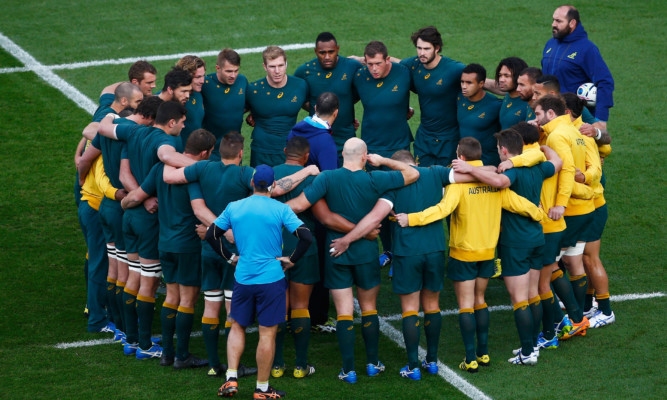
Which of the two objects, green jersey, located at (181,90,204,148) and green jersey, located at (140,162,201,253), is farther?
green jersey, located at (181,90,204,148)

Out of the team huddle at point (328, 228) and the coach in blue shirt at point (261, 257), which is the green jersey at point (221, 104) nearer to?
the team huddle at point (328, 228)

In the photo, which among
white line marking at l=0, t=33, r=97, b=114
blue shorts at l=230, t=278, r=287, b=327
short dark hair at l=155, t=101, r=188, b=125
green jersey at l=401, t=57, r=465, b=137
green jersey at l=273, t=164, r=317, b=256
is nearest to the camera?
blue shorts at l=230, t=278, r=287, b=327

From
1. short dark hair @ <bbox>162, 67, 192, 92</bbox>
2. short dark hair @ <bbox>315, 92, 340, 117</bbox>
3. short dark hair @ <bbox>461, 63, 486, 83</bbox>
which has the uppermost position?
short dark hair @ <bbox>162, 67, 192, 92</bbox>

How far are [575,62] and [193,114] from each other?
15.3ft

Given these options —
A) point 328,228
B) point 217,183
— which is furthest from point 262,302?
point 217,183

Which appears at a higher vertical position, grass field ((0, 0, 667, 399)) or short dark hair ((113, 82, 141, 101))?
short dark hair ((113, 82, 141, 101))

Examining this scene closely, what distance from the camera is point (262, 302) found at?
26.9ft

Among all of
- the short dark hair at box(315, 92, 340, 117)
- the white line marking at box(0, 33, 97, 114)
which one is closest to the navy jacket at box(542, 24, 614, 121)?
the short dark hair at box(315, 92, 340, 117)

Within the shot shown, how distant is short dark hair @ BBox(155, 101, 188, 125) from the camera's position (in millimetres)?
9234

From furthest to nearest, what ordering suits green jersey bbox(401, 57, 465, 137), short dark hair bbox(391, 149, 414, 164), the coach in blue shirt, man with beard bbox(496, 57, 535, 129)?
1. green jersey bbox(401, 57, 465, 137)
2. man with beard bbox(496, 57, 535, 129)
3. short dark hair bbox(391, 149, 414, 164)
4. the coach in blue shirt

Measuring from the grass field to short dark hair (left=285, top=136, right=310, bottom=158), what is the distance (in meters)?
2.03

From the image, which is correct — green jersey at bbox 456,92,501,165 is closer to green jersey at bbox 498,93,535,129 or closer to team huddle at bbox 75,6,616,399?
team huddle at bbox 75,6,616,399

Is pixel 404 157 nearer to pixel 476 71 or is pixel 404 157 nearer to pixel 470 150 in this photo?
pixel 470 150

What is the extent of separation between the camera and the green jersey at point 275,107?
1117cm
